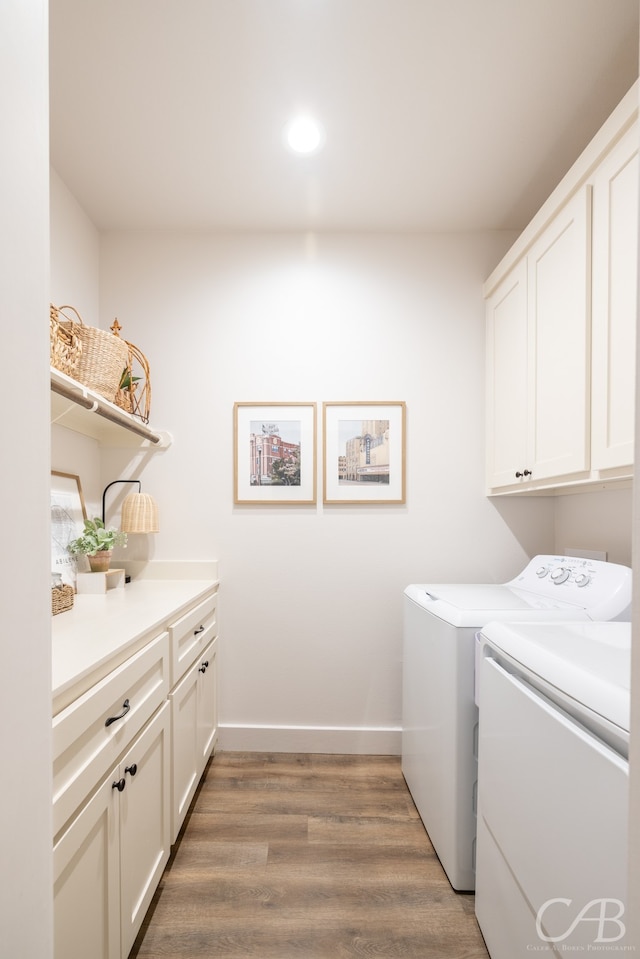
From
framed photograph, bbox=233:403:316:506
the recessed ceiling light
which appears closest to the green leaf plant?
framed photograph, bbox=233:403:316:506

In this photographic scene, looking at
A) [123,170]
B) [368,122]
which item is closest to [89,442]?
[123,170]

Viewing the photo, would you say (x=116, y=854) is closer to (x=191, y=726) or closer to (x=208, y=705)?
(x=191, y=726)

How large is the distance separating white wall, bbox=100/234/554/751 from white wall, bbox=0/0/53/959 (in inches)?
74.4

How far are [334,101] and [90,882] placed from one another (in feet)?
7.40

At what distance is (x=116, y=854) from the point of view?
114 cm

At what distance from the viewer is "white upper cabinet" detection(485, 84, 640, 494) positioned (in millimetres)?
1383

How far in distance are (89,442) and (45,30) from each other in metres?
1.97

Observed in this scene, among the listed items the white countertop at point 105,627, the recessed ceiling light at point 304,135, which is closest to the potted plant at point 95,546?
the white countertop at point 105,627

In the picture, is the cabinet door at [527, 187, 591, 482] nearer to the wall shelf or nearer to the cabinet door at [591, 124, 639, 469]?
the cabinet door at [591, 124, 639, 469]

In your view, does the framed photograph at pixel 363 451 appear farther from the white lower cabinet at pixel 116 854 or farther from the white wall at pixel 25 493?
the white wall at pixel 25 493

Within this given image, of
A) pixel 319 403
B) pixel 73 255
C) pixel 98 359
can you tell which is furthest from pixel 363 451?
pixel 73 255

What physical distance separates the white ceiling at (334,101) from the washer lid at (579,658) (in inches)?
65.4

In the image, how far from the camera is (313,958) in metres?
1.34

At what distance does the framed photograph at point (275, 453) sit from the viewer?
98.7 inches
